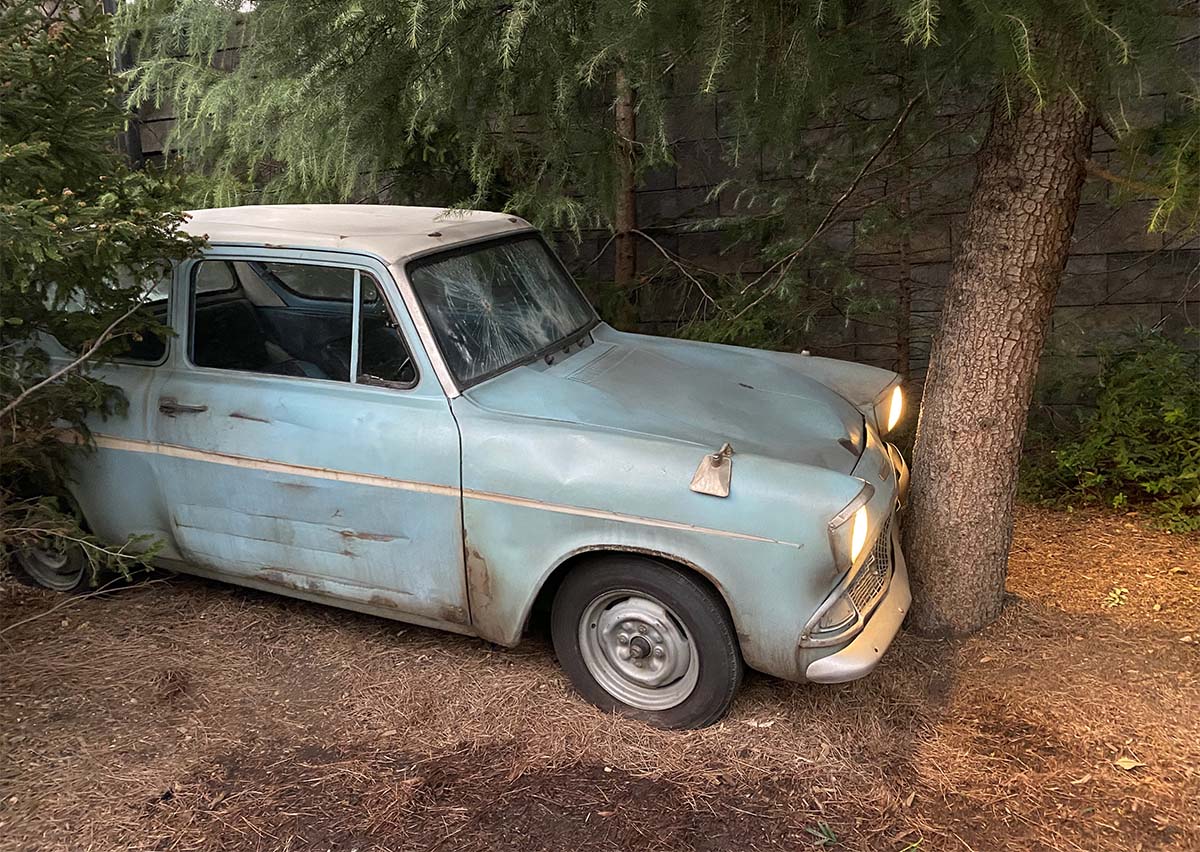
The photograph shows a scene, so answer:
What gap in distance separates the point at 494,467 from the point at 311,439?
78 cm

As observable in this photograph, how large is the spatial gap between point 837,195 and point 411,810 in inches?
167

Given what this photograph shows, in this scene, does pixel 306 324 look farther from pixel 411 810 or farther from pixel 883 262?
pixel 883 262

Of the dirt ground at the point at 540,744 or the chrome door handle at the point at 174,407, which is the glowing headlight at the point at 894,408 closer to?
the dirt ground at the point at 540,744

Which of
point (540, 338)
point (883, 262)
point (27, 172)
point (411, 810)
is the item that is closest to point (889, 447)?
point (540, 338)

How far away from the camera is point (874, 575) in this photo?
11.0ft

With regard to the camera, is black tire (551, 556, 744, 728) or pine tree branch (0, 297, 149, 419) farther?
pine tree branch (0, 297, 149, 419)

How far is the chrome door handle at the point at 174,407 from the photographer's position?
3732mm

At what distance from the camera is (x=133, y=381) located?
3.90 meters

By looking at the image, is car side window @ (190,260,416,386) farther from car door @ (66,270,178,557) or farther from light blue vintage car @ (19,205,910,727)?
car door @ (66,270,178,557)

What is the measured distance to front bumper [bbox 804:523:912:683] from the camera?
3029 millimetres

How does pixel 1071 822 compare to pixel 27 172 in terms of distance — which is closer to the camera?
pixel 1071 822

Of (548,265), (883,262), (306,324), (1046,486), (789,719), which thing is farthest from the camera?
(883,262)

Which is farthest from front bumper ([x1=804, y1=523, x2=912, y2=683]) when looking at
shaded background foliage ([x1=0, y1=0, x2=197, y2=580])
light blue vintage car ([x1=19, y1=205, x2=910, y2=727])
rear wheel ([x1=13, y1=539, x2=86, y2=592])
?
rear wheel ([x1=13, y1=539, x2=86, y2=592])

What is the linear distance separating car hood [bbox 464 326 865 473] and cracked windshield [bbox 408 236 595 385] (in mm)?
117
